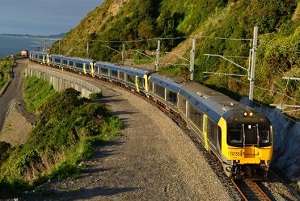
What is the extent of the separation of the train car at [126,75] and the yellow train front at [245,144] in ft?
72.3

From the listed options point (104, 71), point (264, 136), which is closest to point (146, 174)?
point (264, 136)

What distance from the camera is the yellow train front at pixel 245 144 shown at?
16156 mm

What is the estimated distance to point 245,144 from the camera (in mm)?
16188

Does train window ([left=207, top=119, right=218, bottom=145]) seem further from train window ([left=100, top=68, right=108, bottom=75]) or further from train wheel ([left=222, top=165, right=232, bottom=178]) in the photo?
train window ([left=100, top=68, right=108, bottom=75])

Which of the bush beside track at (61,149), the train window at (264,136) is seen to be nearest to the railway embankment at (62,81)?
the bush beside track at (61,149)

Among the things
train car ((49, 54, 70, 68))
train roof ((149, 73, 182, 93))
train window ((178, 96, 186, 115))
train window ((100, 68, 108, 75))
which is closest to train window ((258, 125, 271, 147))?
train window ((178, 96, 186, 115))

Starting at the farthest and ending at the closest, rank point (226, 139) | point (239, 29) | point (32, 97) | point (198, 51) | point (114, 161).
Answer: point (32, 97)
point (198, 51)
point (239, 29)
point (114, 161)
point (226, 139)

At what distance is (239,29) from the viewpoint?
42969mm

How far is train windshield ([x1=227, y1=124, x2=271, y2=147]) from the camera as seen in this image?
53.2 feet

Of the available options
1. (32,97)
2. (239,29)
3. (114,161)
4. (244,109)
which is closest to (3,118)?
(32,97)

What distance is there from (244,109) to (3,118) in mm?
43119

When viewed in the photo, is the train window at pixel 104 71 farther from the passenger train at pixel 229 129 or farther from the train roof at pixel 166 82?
the passenger train at pixel 229 129

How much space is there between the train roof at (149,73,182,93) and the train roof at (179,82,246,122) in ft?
7.79

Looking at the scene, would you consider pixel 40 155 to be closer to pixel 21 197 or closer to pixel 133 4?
pixel 21 197
